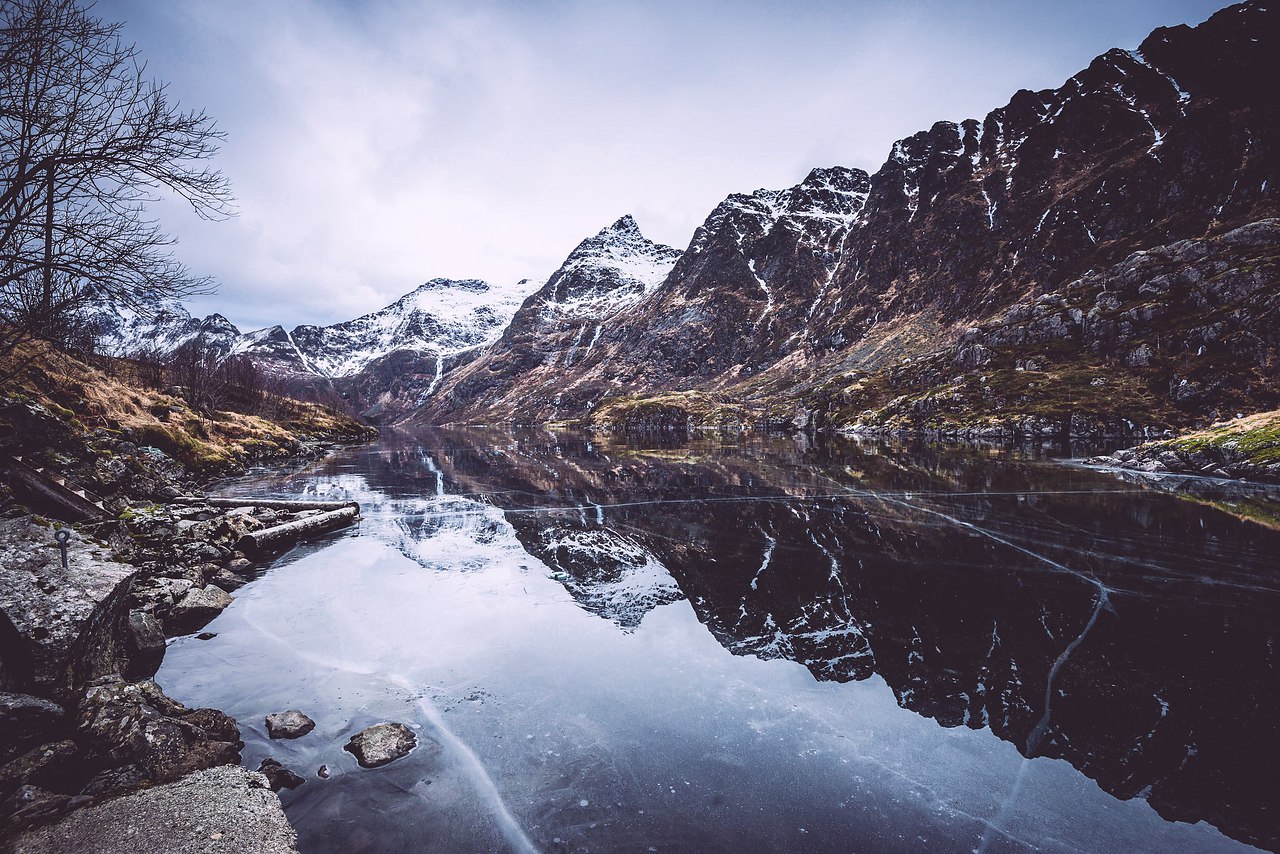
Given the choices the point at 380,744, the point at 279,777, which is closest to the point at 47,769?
the point at 279,777

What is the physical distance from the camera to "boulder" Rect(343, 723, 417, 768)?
8.74 metres

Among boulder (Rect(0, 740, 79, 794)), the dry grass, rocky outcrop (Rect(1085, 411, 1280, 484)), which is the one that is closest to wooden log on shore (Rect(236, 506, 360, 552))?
the dry grass

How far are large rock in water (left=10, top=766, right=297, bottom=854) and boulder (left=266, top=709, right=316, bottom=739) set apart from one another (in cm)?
229

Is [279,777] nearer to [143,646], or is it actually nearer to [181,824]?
[181,824]

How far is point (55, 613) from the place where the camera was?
8.55 meters

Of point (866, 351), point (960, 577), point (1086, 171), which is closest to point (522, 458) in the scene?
point (960, 577)

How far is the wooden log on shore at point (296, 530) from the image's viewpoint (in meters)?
21.2

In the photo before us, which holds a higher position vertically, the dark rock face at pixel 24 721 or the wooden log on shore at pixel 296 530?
the dark rock face at pixel 24 721

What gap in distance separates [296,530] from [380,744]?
62.3 feet

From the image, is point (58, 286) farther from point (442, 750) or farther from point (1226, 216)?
point (1226, 216)

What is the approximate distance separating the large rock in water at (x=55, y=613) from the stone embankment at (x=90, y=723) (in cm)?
2

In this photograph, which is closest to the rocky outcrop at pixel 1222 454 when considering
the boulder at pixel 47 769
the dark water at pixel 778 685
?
the dark water at pixel 778 685

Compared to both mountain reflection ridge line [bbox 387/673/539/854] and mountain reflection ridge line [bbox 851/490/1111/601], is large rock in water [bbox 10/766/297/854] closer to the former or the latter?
mountain reflection ridge line [bbox 387/673/539/854]

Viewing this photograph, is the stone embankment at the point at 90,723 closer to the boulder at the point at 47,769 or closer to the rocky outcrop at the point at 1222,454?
the boulder at the point at 47,769
